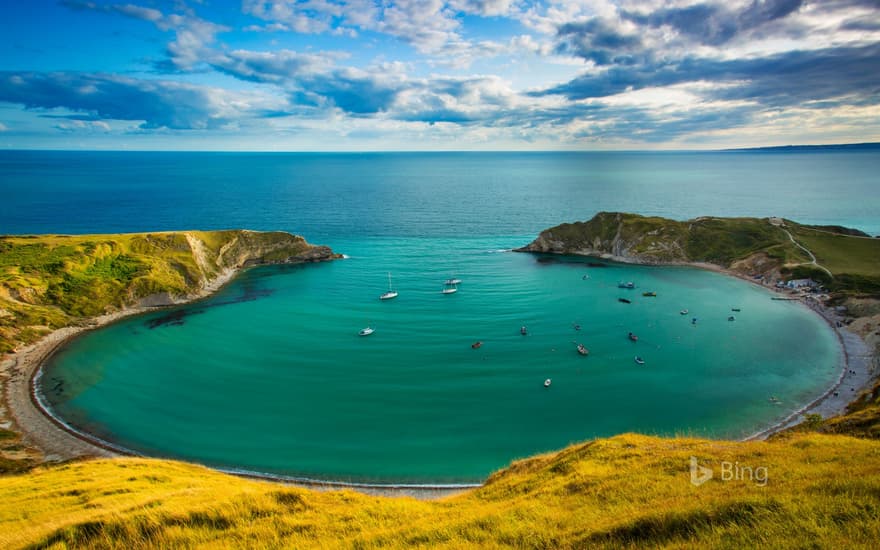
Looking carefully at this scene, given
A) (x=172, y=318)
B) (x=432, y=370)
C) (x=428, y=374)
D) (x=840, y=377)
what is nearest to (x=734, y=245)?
(x=840, y=377)

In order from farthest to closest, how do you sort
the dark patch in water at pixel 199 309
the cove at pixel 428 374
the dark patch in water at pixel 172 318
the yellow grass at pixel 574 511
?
the dark patch in water at pixel 199 309
the dark patch in water at pixel 172 318
the cove at pixel 428 374
the yellow grass at pixel 574 511

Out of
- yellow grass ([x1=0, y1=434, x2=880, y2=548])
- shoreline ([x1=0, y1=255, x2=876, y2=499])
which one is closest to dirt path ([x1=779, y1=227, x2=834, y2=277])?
shoreline ([x1=0, y1=255, x2=876, y2=499])

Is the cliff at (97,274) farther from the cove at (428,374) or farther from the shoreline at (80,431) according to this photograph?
the cove at (428,374)

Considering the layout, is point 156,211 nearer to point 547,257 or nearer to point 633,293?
point 547,257

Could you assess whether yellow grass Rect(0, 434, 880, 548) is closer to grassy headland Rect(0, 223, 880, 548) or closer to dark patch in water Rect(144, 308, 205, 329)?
grassy headland Rect(0, 223, 880, 548)

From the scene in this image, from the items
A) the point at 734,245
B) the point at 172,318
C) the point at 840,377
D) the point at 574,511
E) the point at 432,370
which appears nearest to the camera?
the point at 574,511

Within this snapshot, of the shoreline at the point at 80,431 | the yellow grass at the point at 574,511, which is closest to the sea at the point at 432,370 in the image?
the shoreline at the point at 80,431

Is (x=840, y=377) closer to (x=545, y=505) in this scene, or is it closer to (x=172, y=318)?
(x=545, y=505)

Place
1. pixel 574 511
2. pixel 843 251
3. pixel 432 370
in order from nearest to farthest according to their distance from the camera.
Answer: pixel 574 511, pixel 432 370, pixel 843 251
